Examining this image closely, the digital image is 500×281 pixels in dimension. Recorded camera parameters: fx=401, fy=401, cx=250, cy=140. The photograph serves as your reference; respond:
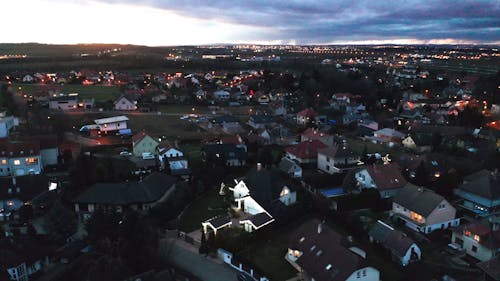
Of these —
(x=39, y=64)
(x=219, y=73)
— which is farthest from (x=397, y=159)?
(x=39, y=64)

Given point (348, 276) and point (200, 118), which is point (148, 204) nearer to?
point (348, 276)

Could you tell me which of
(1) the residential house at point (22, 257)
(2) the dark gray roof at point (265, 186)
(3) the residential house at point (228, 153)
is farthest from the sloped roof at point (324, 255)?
(3) the residential house at point (228, 153)

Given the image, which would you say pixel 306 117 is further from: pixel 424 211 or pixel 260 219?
pixel 260 219

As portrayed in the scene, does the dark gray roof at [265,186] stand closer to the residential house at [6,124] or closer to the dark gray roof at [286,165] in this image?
the dark gray roof at [286,165]

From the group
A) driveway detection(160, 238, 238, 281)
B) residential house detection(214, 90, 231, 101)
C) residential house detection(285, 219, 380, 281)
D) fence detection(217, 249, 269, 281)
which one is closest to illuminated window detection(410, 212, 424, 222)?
residential house detection(285, 219, 380, 281)

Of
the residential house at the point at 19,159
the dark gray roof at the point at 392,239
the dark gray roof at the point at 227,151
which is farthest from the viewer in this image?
the dark gray roof at the point at 227,151

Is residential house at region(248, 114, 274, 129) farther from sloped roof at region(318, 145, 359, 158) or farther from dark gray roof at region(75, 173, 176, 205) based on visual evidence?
dark gray roof at region(75, 173, 176, 205)
